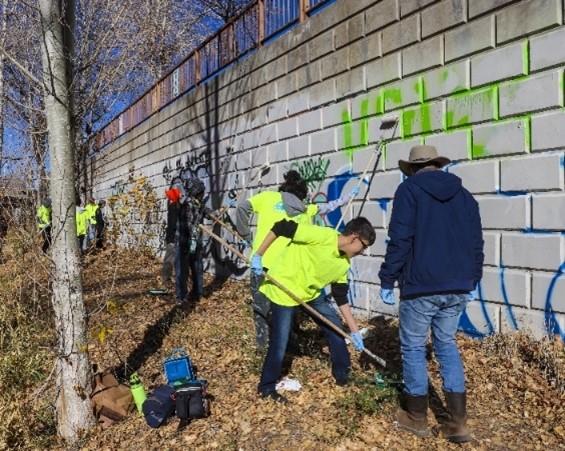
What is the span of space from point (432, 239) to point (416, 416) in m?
1.21

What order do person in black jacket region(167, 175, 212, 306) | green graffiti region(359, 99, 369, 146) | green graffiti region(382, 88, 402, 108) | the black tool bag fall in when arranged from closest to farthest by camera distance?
the black tool bag < green graffiti region(382, 88, 402, 108) < green graffiti region(359, 99, 369, 146) < person in black jacket region(167, 175, 212, 306)

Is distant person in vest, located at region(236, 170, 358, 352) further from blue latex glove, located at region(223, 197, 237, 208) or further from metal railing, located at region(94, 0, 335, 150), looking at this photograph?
blue latex glove, located at region(223, 197, 237, 208)

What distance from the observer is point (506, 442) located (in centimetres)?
359

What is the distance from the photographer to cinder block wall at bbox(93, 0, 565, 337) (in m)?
4.38

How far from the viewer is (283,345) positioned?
4238mm

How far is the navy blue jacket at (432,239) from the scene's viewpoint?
3422mm

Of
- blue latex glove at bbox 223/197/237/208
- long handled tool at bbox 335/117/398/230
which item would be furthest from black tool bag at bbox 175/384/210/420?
blue latex glove at bbox 223/197/237/208

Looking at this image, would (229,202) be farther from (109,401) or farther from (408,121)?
(109,401)

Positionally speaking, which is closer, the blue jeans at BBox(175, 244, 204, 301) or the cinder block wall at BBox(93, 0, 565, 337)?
the cinder block wall at BBox(93, 0, 565, 337)

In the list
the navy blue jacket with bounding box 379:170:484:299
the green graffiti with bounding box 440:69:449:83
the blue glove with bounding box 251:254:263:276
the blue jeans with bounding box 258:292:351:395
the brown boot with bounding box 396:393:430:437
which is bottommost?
the brown boot with bounding box 396:393:430:437

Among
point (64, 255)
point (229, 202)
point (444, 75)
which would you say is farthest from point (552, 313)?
point (229, 202)

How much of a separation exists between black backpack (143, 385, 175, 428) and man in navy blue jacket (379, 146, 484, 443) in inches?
72.4

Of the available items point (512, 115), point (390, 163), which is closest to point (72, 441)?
point (390, 163)

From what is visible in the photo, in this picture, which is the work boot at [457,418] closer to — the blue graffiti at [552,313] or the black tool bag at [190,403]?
the blue graffiti at [552,313]
